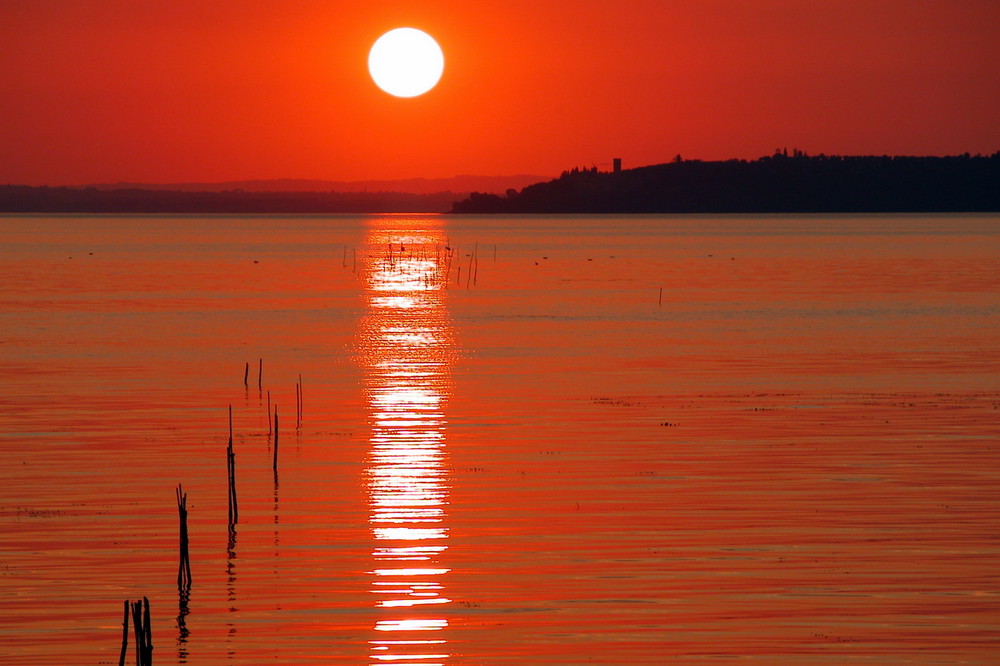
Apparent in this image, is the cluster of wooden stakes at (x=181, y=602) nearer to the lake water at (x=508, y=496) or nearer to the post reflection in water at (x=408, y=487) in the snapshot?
the lake water at (x=508, y=496)

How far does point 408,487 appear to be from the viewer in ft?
75.6

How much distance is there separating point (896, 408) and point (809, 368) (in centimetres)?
999

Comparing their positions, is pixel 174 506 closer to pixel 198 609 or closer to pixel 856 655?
pixel 198 609

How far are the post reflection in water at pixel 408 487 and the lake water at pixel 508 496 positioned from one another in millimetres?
66

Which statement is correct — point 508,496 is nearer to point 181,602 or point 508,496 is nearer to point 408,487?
point 408,487

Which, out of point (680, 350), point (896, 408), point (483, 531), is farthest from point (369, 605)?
point (680, 350)

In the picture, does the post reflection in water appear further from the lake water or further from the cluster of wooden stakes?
the cluster of wooden stakes

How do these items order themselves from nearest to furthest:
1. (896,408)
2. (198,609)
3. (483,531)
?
1. (198,609)
2. (483,531)
3. (896,408)

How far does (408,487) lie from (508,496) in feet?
5.73

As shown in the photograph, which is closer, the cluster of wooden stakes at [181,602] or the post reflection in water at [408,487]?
the cluster of wooden stakes at [181,602]

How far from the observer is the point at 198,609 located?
16031 mm

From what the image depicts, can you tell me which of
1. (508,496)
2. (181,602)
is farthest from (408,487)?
(181,602)

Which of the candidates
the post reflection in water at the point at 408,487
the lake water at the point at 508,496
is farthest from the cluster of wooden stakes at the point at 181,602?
the post reflection in water at the point at 408,487

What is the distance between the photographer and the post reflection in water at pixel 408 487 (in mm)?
15344
